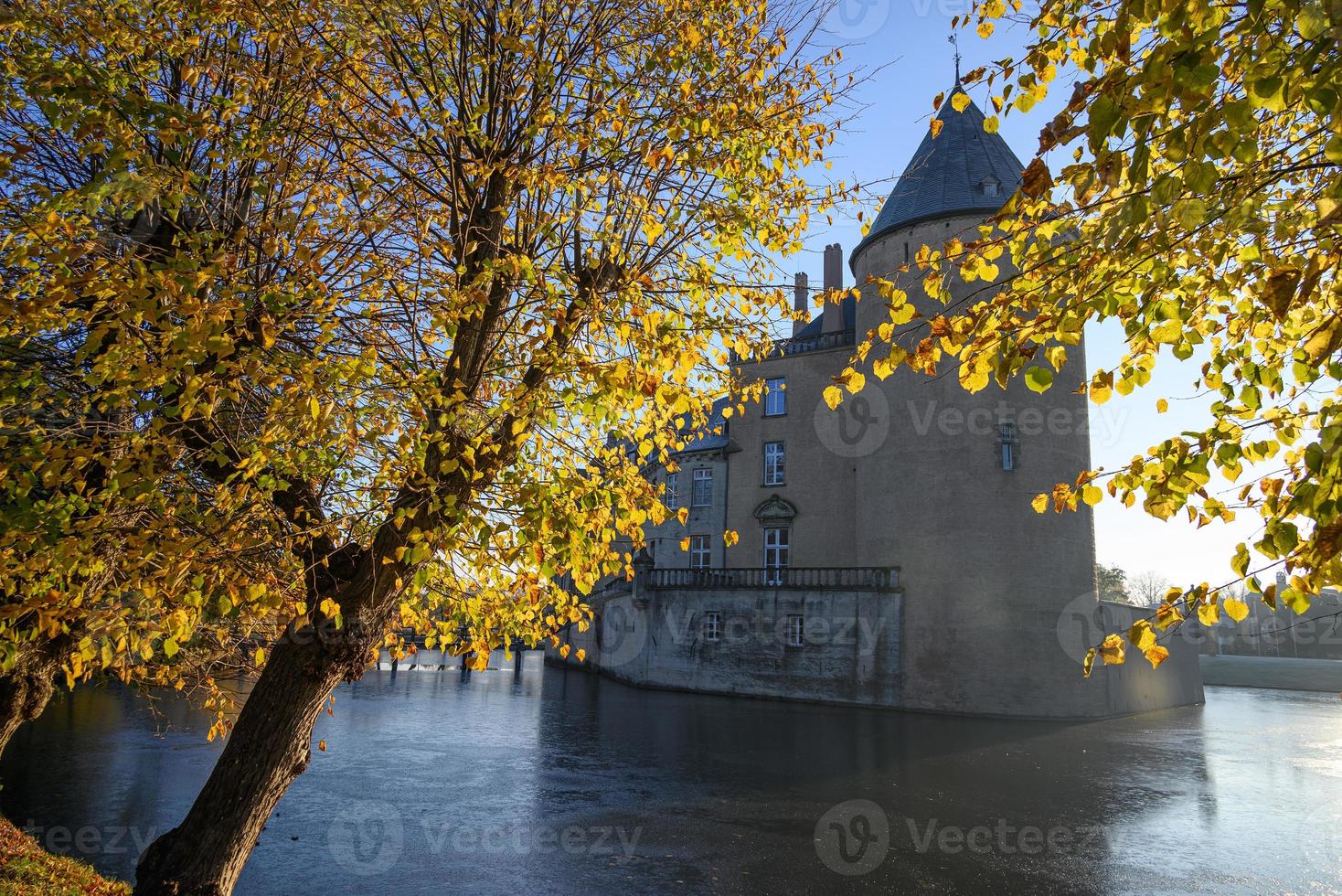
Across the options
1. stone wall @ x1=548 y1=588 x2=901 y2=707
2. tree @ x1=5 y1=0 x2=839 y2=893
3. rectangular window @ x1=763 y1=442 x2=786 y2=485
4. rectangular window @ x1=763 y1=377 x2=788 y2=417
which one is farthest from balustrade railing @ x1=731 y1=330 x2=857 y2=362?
tree @ x1=5 y1=0 x2=839 y2=893

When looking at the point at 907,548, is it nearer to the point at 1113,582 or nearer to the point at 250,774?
the point at 250,774

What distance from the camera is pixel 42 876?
6.54m

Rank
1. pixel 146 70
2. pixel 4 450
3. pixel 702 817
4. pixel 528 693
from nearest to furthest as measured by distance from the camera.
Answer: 1. pixel 4 450
2. pixel 146 70
3. pixel 702 817
4. pixel 528 693

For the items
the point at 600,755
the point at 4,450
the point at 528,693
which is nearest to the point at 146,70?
the point at 4,450

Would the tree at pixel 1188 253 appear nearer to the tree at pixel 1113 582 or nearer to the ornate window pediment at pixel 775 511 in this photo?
the ornate window pediment at pixel 775 511

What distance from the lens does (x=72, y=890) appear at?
6273 millimetres

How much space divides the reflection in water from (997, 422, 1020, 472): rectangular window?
878 cm

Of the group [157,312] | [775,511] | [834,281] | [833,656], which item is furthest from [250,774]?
[834,281]

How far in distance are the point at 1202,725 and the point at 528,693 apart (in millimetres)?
24558

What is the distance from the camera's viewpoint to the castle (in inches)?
1014

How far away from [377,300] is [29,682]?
5447mm

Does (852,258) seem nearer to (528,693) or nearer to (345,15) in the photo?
(528,693)

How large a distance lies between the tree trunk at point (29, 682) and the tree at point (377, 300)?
6.95ft

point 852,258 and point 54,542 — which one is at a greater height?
point 852,258
